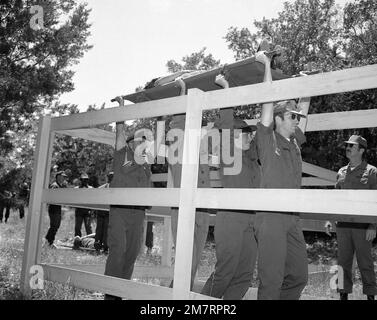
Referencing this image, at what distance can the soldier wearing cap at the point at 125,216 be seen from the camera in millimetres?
4289

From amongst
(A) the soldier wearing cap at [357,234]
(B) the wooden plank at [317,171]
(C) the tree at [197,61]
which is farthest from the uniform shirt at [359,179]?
(C) the tree at [197,61]

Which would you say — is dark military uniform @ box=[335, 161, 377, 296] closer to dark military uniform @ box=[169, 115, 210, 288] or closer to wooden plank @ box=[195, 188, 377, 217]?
dark military uniform @ box=[169, 115, 210, 288]

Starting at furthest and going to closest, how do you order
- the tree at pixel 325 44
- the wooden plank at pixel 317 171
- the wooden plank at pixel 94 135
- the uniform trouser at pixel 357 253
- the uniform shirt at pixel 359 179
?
the tree at pixel 325 44, the wooden plank at pixel 317 171, the uniform shirt at pixel 359 179, the wooden plank at pixel 94 135, the uniform trouser at pixel 357 253

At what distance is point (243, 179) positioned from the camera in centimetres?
398

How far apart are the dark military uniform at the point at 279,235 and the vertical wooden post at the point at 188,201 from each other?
521mm

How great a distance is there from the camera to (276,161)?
3.28 metres

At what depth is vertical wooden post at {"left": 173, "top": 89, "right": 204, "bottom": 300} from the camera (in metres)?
2.97

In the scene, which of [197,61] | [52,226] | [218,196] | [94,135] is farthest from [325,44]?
[218,196]

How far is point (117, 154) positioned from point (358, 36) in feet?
58.1

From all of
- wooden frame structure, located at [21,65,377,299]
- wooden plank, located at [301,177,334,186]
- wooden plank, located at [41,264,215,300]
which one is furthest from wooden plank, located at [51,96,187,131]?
wooden plank, located at [301,177,334,186]

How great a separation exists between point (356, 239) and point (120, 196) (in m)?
3.03

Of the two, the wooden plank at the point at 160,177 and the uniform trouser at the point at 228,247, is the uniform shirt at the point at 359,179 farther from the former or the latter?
the wooden plank at the point at 160,177

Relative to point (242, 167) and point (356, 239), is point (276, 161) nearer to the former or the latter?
point (242, 167)

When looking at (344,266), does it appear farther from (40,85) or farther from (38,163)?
(40,85)
